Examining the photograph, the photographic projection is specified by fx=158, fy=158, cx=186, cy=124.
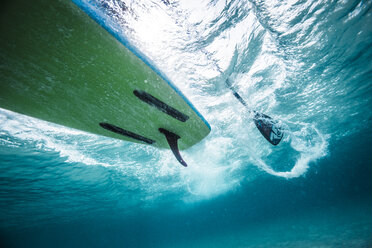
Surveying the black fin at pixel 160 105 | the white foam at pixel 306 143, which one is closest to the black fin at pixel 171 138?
the black fin at pixel 160 105

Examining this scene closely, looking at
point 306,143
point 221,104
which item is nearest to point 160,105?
point 221,104

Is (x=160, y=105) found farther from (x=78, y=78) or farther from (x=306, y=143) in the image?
(x=306, y=143)

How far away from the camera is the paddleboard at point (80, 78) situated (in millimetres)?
2158

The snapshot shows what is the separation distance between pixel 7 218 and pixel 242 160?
1495 inches

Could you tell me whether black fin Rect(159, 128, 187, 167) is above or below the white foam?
below

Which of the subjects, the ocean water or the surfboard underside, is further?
the ocean water

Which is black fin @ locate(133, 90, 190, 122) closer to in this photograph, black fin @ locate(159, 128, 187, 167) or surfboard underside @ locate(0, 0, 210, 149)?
surfboard underside @ locate(0, 0, 210, 149)

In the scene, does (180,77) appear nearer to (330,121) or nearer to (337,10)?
(337,10)

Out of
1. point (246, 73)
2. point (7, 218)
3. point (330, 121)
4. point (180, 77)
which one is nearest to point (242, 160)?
point (330, 121)

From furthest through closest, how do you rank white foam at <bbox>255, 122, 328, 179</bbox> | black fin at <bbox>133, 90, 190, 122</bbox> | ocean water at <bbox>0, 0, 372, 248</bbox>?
white foam at <bbox>255, 122, 328, 179</bbox>, ocean water at <bbox>0, 0, 372, 248</bbox>, black fin at <bbox>133, 90, 190, 122</bbox>

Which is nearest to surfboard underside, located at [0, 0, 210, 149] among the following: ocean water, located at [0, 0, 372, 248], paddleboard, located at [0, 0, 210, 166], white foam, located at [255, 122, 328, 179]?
paddleboard, located at [0, 0, 210, 166]

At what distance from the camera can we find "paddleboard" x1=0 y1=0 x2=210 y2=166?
7.08 feet

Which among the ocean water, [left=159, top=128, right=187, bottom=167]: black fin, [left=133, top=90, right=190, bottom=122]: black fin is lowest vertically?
[left=159, top=128, right=187, bottom=167]: black fin

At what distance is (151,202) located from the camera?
3088 cm
